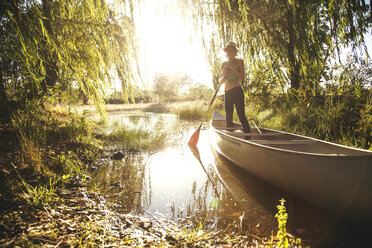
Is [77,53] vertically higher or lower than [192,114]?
higher

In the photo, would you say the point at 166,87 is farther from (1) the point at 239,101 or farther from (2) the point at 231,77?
(1) the point at 239,101

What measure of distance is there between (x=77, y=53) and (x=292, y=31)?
14.8 ft

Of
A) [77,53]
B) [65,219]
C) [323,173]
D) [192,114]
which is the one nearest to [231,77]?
[323,173]

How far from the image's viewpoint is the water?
209 centimetres

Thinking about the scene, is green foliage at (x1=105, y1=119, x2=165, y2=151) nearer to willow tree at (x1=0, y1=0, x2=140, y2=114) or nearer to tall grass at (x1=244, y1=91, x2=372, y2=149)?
willow tree at (x1=0, y1=0, x2=140, y2=114)

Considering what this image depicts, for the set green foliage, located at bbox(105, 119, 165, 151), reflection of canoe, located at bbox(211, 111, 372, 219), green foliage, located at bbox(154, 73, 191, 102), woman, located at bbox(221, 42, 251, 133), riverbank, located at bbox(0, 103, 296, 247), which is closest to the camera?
riverbank, located at bbox(0, 103, 296, 247)

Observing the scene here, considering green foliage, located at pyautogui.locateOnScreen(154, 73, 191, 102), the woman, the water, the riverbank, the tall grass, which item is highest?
green foliage, located at pyautogui.locateOnScreen(154, 73, 191, 102)

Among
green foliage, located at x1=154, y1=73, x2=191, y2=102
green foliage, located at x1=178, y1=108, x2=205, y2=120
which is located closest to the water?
green foliage, located at x1=178, y1=108, x2=205, y2=120

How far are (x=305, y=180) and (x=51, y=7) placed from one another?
5129mm

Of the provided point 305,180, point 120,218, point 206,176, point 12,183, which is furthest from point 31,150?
point 305,180

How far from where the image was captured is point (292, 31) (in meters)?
4.01

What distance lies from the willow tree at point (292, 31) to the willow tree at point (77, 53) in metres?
2.00

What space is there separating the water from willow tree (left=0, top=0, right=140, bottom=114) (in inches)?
74.1

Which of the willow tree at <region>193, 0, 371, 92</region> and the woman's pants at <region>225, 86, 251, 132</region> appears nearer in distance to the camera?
the willow tree at <region>193, 0, 371, 92</region>
